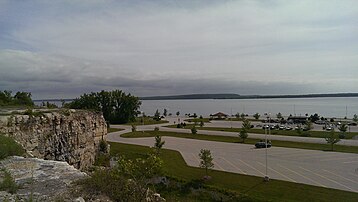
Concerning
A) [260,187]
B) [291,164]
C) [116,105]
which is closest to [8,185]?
[260,187]

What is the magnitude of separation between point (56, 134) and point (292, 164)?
2251 cm

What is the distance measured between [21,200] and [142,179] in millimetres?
2397

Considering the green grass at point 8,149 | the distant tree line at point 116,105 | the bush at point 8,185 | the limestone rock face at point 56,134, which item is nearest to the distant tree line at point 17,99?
the limestone rock face at point 56,134

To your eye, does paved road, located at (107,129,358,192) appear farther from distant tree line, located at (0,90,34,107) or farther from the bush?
the bush

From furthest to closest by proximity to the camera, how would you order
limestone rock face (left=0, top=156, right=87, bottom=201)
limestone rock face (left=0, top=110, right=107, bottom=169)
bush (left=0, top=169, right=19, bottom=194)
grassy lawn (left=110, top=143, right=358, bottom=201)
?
1. grassy lawn (left=110, top=143, right=358, bottom=201)
2. limestone rock face (left=0, top=110, right=107, bottom=169)
3. bush (left=0, top=169, right=19, bottom=194)
4. limestone rock face (left=0, top=156, right=87, bottom=201)

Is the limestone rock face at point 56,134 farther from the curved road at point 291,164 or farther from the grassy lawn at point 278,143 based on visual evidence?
the grassy lawn at point 278,143

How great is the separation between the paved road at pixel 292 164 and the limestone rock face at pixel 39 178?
2126cm

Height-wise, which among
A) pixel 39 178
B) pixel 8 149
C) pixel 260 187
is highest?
pixel 8 149

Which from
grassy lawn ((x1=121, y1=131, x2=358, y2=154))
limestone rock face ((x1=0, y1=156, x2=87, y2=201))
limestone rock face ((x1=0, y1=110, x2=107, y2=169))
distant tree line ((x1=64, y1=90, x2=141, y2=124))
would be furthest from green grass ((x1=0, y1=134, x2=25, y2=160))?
distant tree line ((x1=64, y1=90, x2=141, y2=124))

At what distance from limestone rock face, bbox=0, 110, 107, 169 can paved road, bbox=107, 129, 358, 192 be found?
11.5 m

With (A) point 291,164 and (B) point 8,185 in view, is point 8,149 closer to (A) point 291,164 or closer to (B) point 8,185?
(B) point 8,185

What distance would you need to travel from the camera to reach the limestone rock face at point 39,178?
6.09m

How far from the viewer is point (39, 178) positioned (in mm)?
7340

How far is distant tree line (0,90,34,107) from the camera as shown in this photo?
101ft
